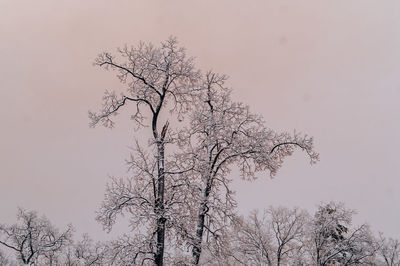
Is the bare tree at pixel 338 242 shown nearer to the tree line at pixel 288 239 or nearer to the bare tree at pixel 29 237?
the tree line at pixel 288 239

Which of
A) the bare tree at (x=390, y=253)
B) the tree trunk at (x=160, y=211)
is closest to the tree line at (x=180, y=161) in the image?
the tree trunk at (x=160, y=211)

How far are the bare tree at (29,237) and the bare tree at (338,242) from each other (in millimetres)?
19941

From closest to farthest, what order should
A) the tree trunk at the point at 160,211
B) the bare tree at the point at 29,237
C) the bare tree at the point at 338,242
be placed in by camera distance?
the tree trunk at the point at 160,211 → the bare tree at the point at 338,242 → the bare tree at the point at 29,237

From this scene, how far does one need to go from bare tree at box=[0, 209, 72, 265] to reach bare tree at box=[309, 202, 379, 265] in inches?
785

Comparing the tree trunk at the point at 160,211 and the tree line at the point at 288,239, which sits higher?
the tree line at the point at 288,239

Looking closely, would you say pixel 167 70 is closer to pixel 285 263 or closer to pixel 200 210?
pixel 200 210

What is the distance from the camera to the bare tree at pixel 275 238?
30469 millimetres

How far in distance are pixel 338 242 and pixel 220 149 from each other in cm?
1905

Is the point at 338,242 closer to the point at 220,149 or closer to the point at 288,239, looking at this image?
the point at 288,239

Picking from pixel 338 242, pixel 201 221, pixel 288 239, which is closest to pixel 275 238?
pixel 288 239

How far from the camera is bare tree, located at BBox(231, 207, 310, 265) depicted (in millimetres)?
30469

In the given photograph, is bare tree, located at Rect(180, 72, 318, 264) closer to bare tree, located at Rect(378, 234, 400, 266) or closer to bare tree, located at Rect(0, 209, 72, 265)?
bare tree, located at Rect(0, 209, 72, 265)

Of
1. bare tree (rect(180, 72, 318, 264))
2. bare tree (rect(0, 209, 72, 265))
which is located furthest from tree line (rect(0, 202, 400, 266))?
bare tree (rect(180, 72, 318, 264))

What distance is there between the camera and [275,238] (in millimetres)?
31984
